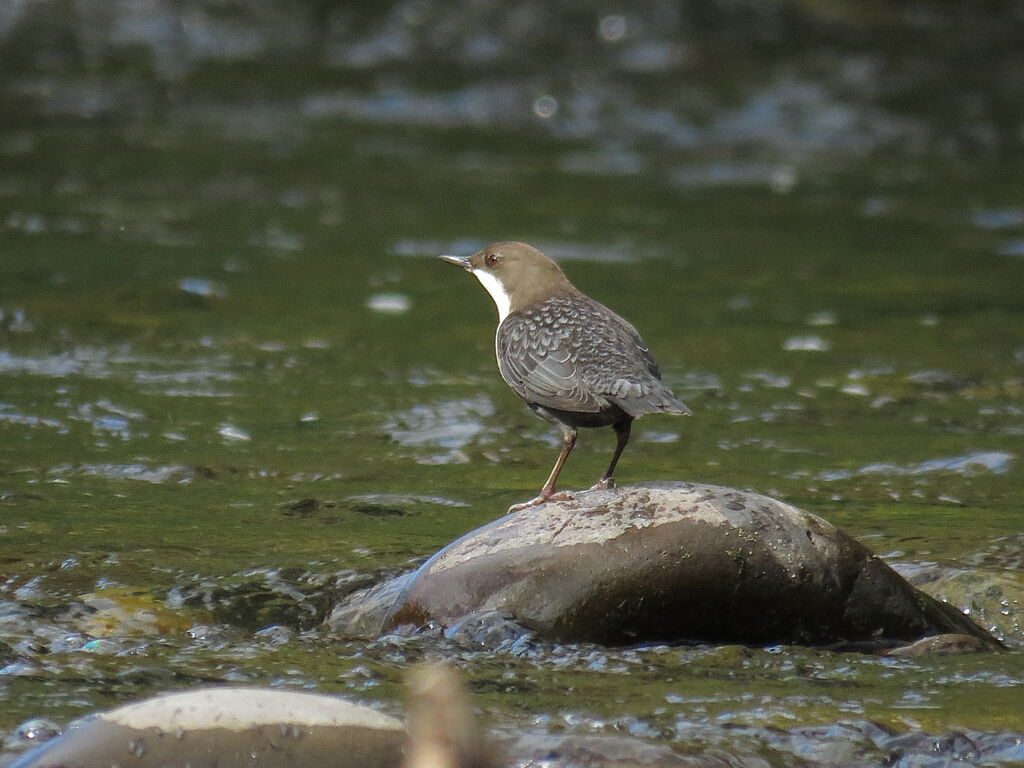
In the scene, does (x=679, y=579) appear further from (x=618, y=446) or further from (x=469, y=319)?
(x=469, y=319)

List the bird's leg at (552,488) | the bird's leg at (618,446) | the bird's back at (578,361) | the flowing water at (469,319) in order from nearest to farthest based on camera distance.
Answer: the flowing water at (469,319) → the bird's back at (578,361) → the bird's leg at (552,488) → the bird's leg at (618,446)

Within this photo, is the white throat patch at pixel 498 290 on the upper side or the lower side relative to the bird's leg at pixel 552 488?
upper

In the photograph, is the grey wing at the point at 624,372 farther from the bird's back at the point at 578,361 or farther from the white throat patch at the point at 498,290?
the white throat patch at the point at 498,290

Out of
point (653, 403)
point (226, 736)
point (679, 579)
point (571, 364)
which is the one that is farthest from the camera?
point (571, 364)

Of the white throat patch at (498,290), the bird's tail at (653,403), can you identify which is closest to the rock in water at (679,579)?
the bird's tail at (653,403)

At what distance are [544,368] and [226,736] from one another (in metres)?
2.16

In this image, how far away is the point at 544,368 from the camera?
18.0 ft

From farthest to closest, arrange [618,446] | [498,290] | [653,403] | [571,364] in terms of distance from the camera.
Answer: [498,290]
[618,446]
[571,364]
[653,403]

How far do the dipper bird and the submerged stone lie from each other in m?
1.62

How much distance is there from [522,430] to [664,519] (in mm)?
2969

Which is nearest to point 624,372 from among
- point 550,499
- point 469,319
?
point 550,499

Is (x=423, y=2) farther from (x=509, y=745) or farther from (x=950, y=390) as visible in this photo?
(x=509, y=745)

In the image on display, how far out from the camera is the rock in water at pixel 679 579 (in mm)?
4809

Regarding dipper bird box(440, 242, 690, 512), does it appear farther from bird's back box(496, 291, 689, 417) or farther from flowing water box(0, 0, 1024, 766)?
flowing water box(0, 0, 1024, 766)
